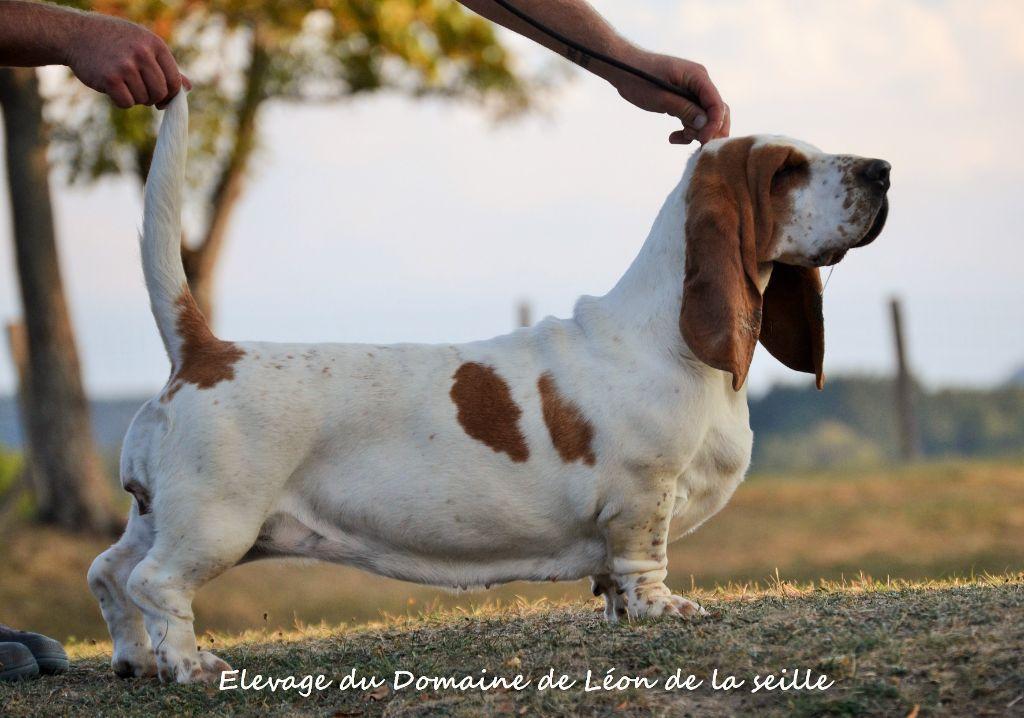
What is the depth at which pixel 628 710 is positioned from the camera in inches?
139

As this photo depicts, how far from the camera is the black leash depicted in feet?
16.0

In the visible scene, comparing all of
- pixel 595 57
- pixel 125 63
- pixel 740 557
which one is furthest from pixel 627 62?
pixel 740 557

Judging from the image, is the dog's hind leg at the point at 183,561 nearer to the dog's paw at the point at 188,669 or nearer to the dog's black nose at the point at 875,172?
the dog's paw at the point at 188,669

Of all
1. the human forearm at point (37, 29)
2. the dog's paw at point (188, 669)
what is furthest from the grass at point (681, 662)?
the human forearm at point (37, 29)

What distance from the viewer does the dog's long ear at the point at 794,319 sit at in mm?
4902

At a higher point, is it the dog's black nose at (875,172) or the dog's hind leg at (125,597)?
the dog's black nose at (875,172)

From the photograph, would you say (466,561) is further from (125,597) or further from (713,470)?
(125,597)

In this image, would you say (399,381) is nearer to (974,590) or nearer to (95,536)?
(974,590)

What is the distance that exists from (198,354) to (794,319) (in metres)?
2.30

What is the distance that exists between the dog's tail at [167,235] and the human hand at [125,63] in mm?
94

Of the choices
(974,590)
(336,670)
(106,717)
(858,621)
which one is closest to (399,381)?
(336,670)

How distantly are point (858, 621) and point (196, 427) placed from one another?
7.39 feet

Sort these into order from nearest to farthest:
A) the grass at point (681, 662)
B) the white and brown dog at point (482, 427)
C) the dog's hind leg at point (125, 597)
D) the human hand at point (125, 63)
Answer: the grass at point (681, 662)
the white and brown dog at point (482, 427)
the human hand at point (125, 63)
the dog's hind leg at point (125, 597)

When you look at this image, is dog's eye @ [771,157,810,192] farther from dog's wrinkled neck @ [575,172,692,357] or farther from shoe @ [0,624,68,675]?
shoe @ [0,624,68,675]
